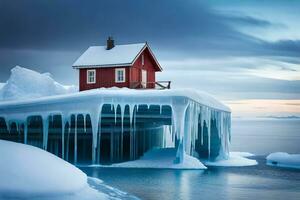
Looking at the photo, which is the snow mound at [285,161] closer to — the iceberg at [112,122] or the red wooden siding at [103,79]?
the iceberg at [112,122]

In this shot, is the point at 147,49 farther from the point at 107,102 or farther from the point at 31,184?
the point at 31,184

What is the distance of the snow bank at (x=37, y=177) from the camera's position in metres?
15.0

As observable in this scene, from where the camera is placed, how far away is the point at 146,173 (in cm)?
2933

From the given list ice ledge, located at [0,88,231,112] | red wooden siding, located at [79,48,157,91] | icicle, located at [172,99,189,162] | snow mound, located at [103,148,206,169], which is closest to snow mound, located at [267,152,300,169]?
snow mound, located at [103,148,206,169]

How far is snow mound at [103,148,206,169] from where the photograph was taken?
31.9 metres

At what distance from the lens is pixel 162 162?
3328 cm

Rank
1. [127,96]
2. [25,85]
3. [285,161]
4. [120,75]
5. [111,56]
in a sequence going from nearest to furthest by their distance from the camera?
[127,96], [285,161], [120,75], [111,56], [25,85]

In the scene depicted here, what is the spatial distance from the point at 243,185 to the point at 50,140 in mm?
15505

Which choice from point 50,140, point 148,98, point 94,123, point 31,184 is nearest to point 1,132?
point 50,140

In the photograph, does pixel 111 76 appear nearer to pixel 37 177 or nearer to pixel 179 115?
pixel 179 115

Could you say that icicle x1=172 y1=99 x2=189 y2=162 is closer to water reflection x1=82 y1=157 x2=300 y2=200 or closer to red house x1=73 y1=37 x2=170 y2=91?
water reflection x1=82 y1=157 x2=300 y2=200

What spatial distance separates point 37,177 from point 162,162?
59.6 ft

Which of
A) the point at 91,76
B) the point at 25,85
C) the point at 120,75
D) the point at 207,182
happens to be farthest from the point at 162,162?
the point at 25,85

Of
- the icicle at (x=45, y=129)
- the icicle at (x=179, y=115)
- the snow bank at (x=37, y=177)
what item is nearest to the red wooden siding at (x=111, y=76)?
the icicle at (x=179, y=115)
